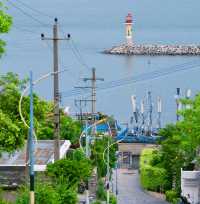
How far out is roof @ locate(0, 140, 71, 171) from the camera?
3613cm

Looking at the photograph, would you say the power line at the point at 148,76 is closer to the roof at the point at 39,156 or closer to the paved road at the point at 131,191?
the paved road at the point at 131,191

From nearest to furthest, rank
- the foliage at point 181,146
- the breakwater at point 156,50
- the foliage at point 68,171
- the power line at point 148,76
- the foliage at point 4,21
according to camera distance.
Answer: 1. the foliage at point 4,21
2. the foliage at point 68,171
3. the foliage at point 181,146
4. the power line at point 148,76
5. the breakwater at point 156,50

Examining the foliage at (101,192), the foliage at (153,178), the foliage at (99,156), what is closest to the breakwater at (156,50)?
the foliage at (153,178)

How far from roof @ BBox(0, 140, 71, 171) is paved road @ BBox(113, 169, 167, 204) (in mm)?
5934

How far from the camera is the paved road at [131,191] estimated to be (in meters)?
48.9

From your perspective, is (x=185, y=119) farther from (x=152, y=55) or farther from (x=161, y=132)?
(x=152, y=55)

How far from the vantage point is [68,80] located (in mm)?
121562

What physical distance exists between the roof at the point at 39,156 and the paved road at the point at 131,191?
5.93m

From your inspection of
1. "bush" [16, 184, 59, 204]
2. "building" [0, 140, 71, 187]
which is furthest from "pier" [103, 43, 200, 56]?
"bush" [16, 184, 59, 204]

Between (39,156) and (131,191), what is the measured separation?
14.7 m

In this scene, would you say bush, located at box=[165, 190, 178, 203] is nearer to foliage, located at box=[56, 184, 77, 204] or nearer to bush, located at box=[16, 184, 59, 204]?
foliage, located at box=[56, 184, 77, 204]

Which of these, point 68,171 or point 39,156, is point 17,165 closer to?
point 68,171

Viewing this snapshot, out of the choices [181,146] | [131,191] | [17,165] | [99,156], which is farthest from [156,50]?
[17,165]

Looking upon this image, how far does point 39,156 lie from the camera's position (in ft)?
132
